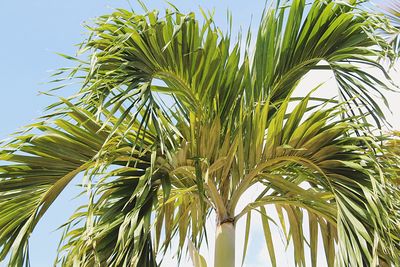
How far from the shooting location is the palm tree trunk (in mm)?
3480

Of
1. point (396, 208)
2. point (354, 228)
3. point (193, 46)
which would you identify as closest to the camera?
point (354, 228)

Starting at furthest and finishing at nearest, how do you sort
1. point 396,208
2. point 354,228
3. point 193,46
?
point 193,46, point 396,208, point 354,228

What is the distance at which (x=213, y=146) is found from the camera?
3.49 metres

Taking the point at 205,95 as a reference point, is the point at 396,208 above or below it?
below

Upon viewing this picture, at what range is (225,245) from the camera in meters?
3.53

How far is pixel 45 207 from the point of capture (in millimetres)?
3479

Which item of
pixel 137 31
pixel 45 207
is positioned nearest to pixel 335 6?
pixel 137 31

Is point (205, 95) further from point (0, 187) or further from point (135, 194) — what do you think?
point (0, 187)

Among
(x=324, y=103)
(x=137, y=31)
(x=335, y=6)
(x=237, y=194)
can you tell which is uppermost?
(x=335, y=6)

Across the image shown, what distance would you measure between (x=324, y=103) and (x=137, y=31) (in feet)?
3.32

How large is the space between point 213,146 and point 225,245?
0.52 m

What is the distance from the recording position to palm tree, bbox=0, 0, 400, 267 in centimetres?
315

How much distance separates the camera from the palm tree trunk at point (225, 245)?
137 inches

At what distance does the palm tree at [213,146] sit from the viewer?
10.3 ft
